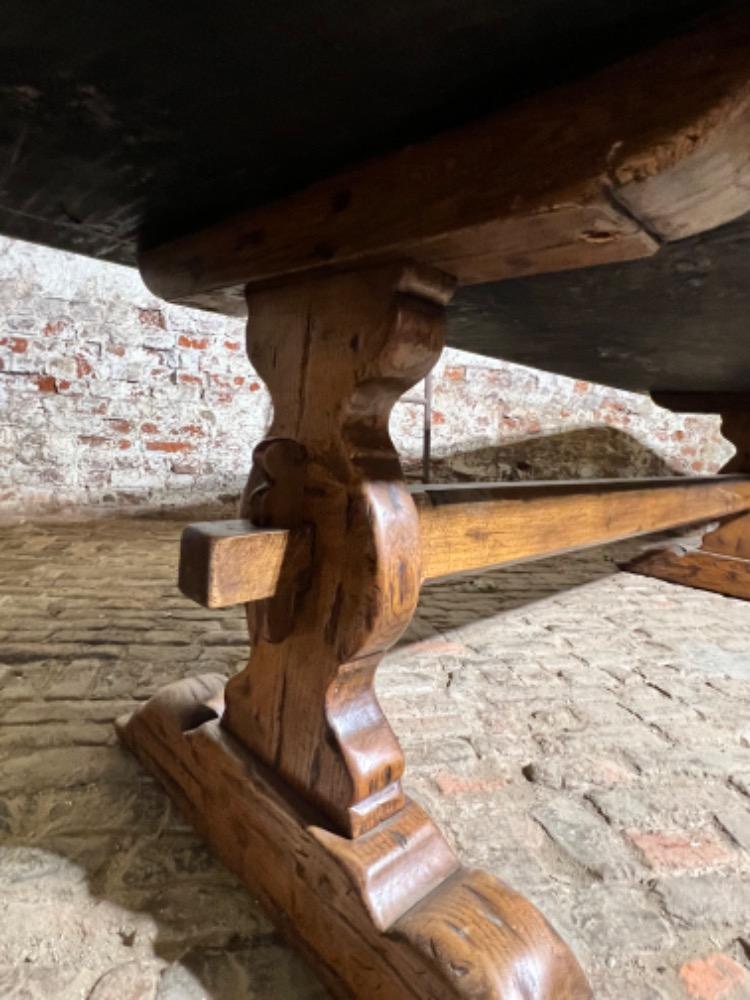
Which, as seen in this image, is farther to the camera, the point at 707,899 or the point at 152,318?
the point at 152,318

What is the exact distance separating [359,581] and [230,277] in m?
0.45

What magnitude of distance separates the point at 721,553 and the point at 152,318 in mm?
2894

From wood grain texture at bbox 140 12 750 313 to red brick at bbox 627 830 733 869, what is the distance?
0.83 metres

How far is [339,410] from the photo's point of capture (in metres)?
0.73

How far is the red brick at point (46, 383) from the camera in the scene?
3027mm

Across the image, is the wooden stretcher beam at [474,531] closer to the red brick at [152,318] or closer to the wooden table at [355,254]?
the wooden table at [355,254]

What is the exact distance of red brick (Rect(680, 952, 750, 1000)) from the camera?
683 millimetres

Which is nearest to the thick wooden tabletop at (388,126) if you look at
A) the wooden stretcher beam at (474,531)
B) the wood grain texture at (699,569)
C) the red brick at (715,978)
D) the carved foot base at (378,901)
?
the wooden stretcher beam at (474,531)

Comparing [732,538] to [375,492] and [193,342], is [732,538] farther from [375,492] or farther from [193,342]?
[193,342]

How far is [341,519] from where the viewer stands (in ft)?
2.40

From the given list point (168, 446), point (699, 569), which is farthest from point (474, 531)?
point (168, 446)

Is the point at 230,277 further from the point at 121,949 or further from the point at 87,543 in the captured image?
the point at 87,543

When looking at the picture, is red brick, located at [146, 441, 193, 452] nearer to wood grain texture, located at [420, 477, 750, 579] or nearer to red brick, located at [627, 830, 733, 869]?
wood grain texture, located at [420, 477, 750, 579]

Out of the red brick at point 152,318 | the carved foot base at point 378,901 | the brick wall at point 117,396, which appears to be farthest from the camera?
the red brick at point 152,318
